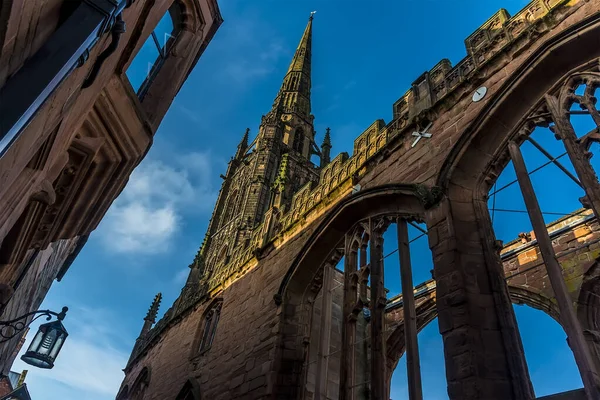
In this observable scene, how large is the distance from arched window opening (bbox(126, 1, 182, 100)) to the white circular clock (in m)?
4.41

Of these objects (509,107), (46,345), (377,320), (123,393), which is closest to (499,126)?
(509,107)

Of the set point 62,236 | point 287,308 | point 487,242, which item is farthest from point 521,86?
point 62,236

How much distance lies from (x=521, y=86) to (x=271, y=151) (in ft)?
77.1

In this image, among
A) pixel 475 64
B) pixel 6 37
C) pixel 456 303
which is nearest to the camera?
pixel 6 37

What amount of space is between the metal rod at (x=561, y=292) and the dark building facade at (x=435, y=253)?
13mm

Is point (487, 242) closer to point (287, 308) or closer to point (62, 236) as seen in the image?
point (287, 308)

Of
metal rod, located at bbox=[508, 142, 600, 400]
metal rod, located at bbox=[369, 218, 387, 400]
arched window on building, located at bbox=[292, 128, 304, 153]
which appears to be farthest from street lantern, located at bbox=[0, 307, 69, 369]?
arched window on building, located at bbox=[292, 128, 304, 153]

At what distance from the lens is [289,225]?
364 inches

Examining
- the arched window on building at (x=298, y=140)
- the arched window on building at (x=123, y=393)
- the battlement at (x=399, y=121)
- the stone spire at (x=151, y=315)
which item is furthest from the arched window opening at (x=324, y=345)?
the arched window on building at (x=298, y=140)

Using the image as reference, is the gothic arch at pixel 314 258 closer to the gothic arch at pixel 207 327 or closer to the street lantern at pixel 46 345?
the gothic arch at pixel 207 327

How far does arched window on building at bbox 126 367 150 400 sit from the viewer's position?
43.0 ft

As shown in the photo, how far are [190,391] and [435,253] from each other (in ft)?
22.0

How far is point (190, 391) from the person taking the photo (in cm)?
918

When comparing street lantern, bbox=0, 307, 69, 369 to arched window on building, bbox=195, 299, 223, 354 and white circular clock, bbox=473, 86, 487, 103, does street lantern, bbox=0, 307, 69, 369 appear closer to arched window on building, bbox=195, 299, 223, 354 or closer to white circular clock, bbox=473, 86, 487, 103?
arched window on building, bbox=195, 299, 223, 354
